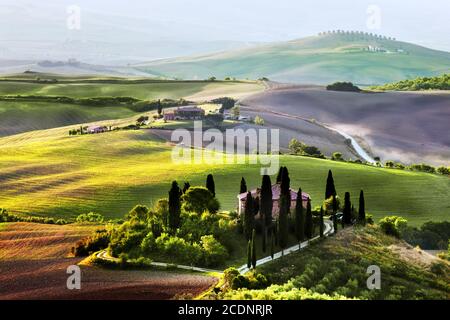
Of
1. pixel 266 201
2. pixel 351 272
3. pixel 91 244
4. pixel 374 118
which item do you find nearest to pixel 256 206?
pixel 266 201

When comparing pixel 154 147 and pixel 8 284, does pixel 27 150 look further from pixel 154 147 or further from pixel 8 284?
pixel 8 284

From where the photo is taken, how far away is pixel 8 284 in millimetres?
51188

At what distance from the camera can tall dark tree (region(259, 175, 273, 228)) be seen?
66.0 metres

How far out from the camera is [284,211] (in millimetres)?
65062

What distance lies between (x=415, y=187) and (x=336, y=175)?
10.2 meters

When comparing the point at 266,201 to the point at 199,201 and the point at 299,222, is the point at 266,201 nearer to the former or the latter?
the point at 299,222

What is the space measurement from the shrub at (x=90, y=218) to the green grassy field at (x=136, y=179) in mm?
2234

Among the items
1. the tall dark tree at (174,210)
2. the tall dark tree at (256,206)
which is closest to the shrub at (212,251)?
the tall dark tree at (174,210)

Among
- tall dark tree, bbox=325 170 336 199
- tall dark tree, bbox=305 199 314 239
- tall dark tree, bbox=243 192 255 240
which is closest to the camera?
tall dark tree, bbox=243 192 255 240

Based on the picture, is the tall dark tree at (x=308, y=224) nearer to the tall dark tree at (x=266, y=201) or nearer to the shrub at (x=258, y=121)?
the tall dark tree at (x=266, y=201)

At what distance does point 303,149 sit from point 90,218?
56844 mm

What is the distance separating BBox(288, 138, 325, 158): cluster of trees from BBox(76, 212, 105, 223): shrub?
169 ft

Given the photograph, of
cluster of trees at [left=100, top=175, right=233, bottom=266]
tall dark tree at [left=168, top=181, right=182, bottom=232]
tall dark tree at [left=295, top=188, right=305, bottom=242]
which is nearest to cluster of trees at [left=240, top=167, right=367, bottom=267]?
tall dark tree at [left=295, top=188, right=305, bottom=242]

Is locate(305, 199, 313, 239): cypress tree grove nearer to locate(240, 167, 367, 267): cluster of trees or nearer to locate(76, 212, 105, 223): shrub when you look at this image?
locate(240, 167, 367, 267): cluster of trees
